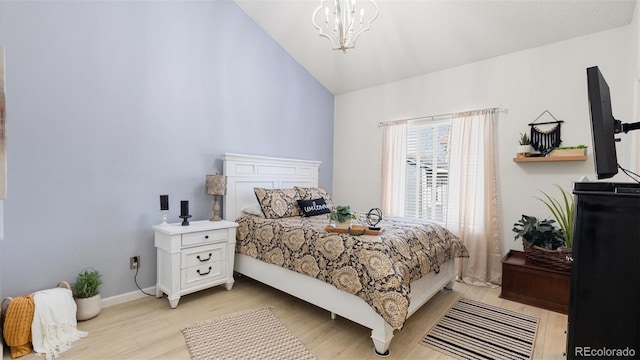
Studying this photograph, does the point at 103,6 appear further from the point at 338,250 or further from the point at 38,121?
the point at 338,250

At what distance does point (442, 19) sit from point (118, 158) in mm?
3384

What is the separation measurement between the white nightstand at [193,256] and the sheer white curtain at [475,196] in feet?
8.50

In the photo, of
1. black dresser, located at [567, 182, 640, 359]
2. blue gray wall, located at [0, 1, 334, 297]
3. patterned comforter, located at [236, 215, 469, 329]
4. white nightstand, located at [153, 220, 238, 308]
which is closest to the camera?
black dresser, located at [567, 182, 640, 359]

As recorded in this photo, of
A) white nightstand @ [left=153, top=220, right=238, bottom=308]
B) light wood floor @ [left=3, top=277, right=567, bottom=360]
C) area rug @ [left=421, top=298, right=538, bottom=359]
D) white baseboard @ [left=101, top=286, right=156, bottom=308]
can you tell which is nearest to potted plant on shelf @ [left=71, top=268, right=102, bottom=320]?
light wood floor @ [left=3, top=277, right=567, bottom=360]

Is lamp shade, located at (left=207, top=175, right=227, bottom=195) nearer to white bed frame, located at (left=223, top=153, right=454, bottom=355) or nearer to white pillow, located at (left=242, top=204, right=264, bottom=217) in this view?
white bed frame, located at (left=223, top=153, right=454, bottom=355)

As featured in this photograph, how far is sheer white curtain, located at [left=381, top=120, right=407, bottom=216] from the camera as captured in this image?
13.1ft

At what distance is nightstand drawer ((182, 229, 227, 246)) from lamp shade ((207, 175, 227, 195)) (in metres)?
0.42

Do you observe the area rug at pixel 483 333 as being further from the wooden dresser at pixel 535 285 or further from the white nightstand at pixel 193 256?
the white nightstand at pixel 193 256

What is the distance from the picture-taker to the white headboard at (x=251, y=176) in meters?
3.30

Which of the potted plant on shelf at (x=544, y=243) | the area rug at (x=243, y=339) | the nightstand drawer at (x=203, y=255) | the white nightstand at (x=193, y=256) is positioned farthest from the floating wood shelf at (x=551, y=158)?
the nightstand drawer at (x=203, y=255)

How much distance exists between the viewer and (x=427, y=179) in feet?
12.5

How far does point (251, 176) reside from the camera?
3535 mm

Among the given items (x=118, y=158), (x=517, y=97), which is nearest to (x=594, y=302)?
(x=517, y=97)

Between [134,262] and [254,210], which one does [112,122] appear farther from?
[254,210]
